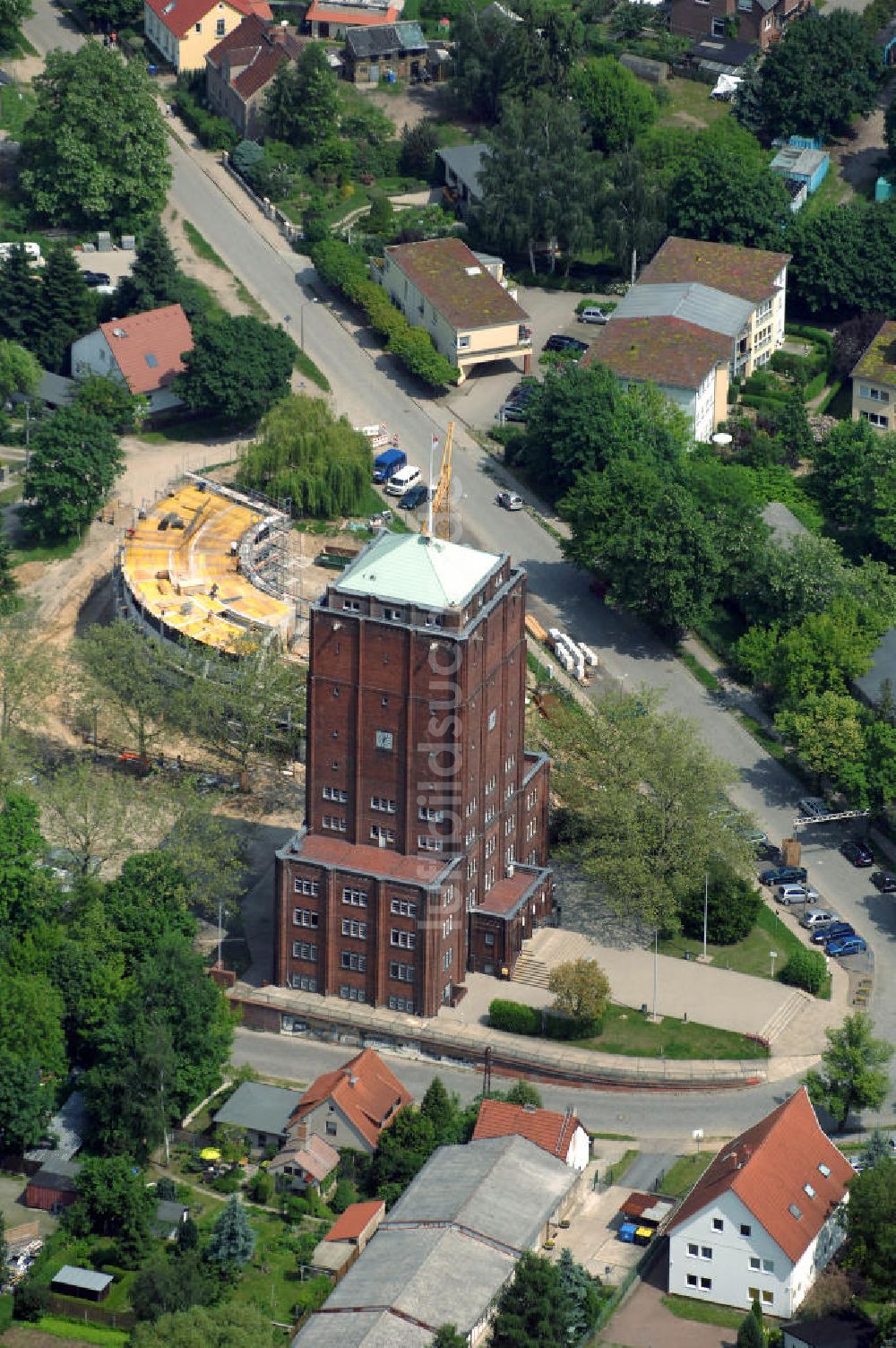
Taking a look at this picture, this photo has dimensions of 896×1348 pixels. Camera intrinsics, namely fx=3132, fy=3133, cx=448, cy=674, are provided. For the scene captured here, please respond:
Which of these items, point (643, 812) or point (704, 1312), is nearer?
point (704, 1312)

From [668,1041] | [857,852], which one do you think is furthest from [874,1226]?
[857,852]

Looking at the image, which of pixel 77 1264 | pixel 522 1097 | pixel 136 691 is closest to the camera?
pixel 77 1264

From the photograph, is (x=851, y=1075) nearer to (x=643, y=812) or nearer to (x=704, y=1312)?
(x=704, y=1312)

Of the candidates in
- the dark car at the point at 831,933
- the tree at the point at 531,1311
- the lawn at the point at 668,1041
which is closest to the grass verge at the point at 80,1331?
the tree at the point at 531,1311

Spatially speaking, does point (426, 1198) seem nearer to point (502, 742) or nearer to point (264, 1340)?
point (264, 1340)

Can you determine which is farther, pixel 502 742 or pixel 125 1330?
pixel 502 742

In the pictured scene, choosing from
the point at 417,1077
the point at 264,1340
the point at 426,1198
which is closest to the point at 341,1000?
the point at 417,1077

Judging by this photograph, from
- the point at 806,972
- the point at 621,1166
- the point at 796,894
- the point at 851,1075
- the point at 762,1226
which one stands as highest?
the point at 762,1226

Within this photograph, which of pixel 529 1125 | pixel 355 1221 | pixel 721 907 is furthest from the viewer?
pixel 721 907
